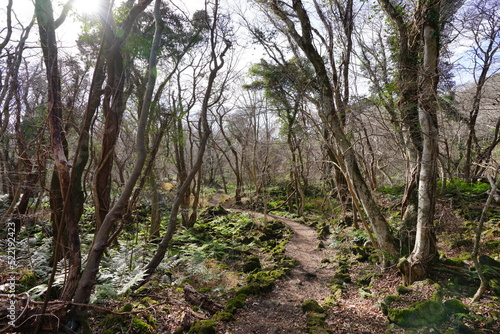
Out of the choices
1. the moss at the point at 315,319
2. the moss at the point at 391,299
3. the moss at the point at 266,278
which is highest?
the moss at the point at 391,299

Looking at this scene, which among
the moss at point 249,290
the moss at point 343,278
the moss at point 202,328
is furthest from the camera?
the moss at point 343,278

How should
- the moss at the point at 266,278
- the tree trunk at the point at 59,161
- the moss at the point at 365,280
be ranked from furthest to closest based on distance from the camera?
the moss at the point at 266,278, the moss at the point at 365,280, the tree trunk at the point at 59,161

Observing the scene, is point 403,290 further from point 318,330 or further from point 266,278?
point 266,278

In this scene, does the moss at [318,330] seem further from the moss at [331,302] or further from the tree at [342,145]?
the tree at [342,145]

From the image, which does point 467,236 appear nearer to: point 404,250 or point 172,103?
point 404,250

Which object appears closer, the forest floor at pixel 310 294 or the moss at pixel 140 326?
the moss at pixel 140 326

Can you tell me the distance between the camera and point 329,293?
5324mm

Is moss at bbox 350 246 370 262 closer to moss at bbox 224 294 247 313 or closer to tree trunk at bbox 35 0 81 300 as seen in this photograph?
moss at bbox 224 294 247 313

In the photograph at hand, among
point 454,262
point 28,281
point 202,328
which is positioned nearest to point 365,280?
point 454,262

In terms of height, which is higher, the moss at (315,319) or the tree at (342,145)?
the tree at (342,145)

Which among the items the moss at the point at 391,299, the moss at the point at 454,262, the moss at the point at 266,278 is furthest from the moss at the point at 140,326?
the moss at the point at 454,262

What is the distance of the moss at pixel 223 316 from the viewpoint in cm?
394

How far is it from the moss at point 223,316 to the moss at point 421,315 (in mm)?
2253

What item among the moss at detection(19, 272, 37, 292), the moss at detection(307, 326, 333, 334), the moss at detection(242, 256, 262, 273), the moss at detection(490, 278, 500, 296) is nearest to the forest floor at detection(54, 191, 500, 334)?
the moss at detection(307, 326, 333, 334)
